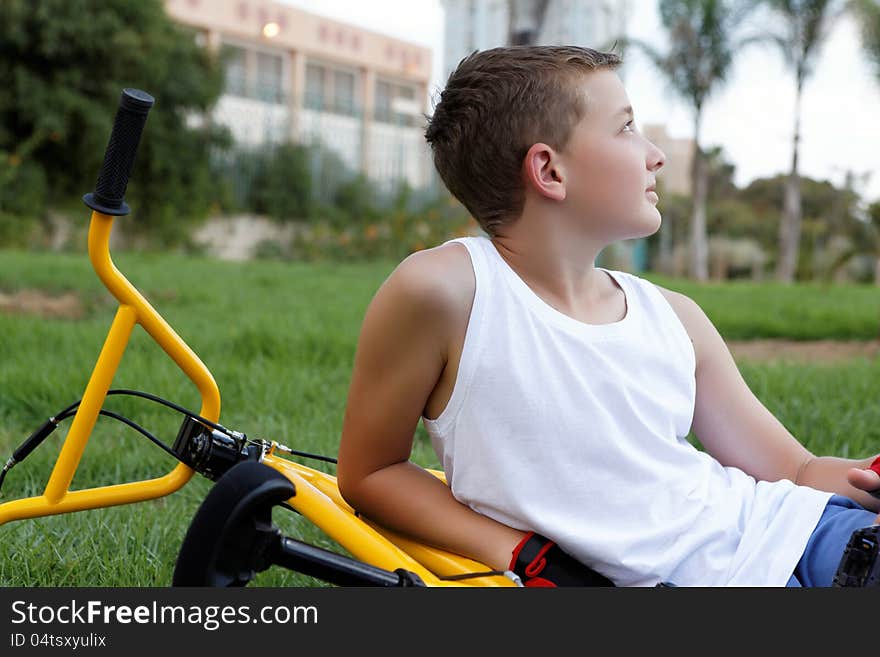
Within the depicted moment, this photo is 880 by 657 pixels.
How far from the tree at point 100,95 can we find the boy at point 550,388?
1223cm

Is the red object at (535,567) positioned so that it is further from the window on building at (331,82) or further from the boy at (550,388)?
the window on building at (331,82)

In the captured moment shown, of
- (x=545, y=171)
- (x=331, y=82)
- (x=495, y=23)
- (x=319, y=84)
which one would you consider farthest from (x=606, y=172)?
(x=331, y=82)

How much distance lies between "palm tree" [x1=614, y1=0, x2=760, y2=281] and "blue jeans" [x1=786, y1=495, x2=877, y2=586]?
17727 mm

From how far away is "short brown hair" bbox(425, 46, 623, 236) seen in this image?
1312 mm

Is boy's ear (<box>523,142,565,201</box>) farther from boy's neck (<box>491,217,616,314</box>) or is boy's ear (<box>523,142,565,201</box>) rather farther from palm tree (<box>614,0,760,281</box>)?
palm tree (<box>614,0,760,281</box>)

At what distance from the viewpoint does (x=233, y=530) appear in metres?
0.98

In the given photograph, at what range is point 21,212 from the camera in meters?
12.8

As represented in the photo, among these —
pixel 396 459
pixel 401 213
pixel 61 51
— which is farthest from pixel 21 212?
pixel 396 459

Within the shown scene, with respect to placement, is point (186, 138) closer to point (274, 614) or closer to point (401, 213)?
point (401, 213)

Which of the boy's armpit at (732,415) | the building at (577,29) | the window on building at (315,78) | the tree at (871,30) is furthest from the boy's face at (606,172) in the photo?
the window on building at (315,78)

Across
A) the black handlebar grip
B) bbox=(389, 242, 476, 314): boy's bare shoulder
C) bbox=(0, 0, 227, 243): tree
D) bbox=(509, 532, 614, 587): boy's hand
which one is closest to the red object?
bbox=(509, 532, 614, 587): boy's hand

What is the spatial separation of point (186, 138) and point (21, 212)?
118 inches

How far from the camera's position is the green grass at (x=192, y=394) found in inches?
71.9

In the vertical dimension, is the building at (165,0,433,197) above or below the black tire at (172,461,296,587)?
above
